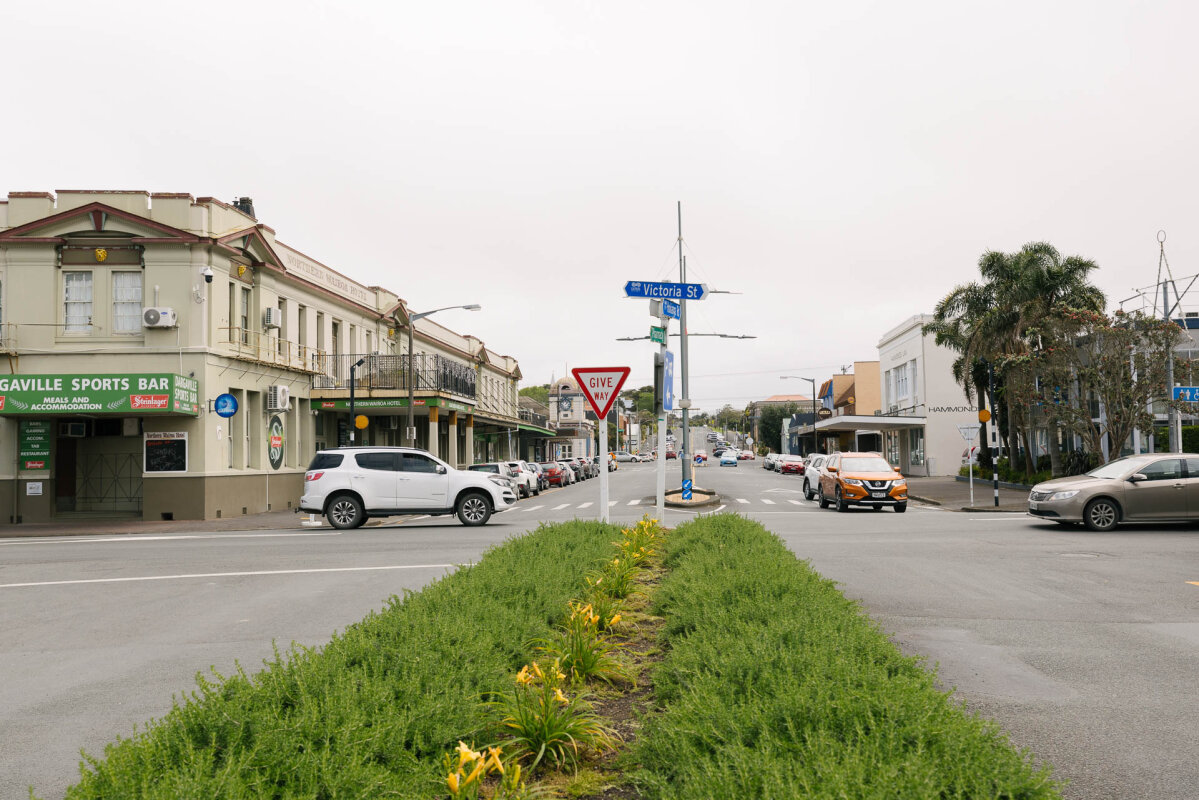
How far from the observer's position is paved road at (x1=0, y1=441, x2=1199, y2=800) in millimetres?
5277

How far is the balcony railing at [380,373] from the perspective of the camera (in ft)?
112

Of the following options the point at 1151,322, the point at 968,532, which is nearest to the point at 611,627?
the point at 968,532

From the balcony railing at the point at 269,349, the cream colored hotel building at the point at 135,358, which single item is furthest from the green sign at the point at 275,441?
the balcony railing at the point at 269,349

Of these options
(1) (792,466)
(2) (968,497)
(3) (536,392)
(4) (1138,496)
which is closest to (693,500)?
(2) (968,497)

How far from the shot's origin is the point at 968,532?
58.2 feet

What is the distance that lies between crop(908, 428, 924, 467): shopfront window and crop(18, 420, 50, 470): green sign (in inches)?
1761

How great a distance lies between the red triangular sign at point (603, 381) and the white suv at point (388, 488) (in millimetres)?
8513

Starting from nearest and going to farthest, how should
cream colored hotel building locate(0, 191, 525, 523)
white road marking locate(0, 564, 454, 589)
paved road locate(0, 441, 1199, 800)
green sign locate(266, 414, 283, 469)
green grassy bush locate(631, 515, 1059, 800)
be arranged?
green grassy bush locate(631, 515, 1059, 800)
paved road locate(0, 441, 1199, 800)
white road marking locate(0, 564, 454, 589)
cream colored hotel building locate(0, 191, 525, 523)
green sign locate(266, 414, 283, 469)

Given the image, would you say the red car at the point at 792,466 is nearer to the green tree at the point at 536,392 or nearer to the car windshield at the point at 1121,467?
the car windshield at the point at 1121,467

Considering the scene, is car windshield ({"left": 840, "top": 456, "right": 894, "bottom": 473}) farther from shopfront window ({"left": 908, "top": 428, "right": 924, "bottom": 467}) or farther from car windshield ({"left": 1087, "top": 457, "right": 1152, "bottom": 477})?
shopfront window ({"left": 908, "top": 428, "right": 924, "bottom": 467})

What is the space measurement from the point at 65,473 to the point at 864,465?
2344 centimetres

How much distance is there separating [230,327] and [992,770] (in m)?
26.9

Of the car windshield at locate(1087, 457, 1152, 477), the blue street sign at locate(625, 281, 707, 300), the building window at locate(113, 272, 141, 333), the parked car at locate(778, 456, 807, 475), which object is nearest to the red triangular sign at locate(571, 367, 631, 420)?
the blue street sign at locate(625, 281, 707, 300)

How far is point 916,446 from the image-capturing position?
182 feet
